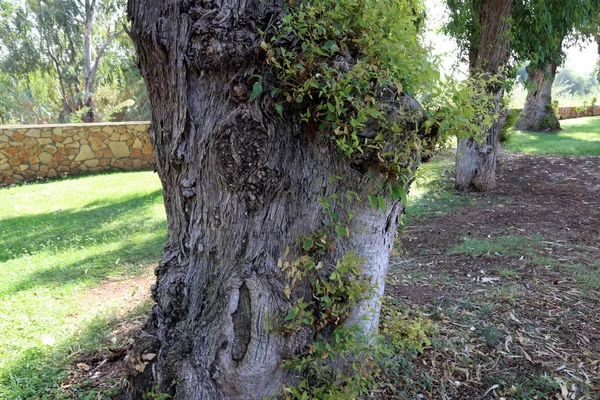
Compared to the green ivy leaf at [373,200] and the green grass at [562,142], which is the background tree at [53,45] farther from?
the green ivy leaf at [373,200]

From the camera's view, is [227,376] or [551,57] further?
[551,57]

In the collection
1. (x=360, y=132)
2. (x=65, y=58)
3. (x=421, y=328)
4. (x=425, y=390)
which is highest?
(x=65, y=58)

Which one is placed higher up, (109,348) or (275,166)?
(275,166)

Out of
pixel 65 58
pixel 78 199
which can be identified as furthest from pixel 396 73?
pixel 65 58

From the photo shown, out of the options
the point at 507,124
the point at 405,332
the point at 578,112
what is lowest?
the point at 405,332

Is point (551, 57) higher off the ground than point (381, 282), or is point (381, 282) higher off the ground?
point (551, 57)

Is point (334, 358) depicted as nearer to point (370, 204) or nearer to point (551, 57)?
point (370, 204)

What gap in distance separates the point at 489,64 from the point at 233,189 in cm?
553

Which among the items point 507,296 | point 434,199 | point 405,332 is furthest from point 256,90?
point 434,199

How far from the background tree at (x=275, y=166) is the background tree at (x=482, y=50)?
4.25m

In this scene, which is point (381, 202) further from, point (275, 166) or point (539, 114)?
point (539, 114)

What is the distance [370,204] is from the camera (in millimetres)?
1884

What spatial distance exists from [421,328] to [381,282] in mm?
594

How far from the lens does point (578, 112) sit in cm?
2330
